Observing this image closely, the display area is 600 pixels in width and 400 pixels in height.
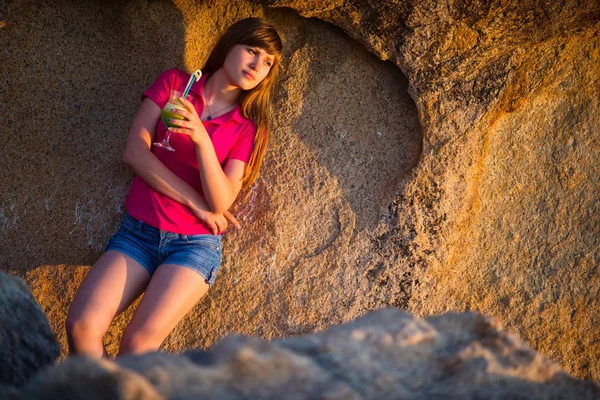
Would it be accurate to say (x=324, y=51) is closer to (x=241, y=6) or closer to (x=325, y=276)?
(x=241, y=6)

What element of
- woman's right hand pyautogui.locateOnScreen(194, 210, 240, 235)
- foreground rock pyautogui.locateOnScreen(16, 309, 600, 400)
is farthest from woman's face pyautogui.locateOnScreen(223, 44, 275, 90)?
foreground rock pyautogui.locateOnScreen(16, 309, 600, 400)

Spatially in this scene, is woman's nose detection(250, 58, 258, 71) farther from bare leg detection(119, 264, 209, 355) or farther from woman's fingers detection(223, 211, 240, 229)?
bare leg detection(119, 264, 209, 355)

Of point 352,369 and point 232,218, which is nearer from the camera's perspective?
point 352,369

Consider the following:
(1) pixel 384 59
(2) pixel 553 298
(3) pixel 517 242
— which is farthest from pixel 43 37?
(2) pixel 553 298

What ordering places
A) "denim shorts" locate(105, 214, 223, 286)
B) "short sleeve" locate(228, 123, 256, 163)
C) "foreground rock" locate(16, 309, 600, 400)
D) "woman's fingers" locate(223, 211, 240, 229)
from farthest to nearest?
"woman's fingers" locate(223, 211, 240, 229)
"short sleeve" locate(228, 123, 256, 163)
"denim shorts" locate(105, 214, 223, 286)
"foreground rock" locate(16, 309, 600, 400)

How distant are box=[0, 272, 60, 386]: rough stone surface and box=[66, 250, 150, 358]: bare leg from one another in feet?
1.18

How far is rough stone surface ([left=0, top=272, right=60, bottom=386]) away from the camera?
1.48 meters

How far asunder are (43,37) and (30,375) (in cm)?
148

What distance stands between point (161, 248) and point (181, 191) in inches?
8.5

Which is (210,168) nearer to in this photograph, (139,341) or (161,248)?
(161,248)

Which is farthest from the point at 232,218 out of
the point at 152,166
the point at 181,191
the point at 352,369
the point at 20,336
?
the point at 352,369

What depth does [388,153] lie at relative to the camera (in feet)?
8.24

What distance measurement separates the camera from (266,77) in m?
2.32

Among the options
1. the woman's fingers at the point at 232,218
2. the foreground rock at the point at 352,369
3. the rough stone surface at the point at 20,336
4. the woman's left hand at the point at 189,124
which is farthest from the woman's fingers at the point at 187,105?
the foreground rock at the point at 352,369
